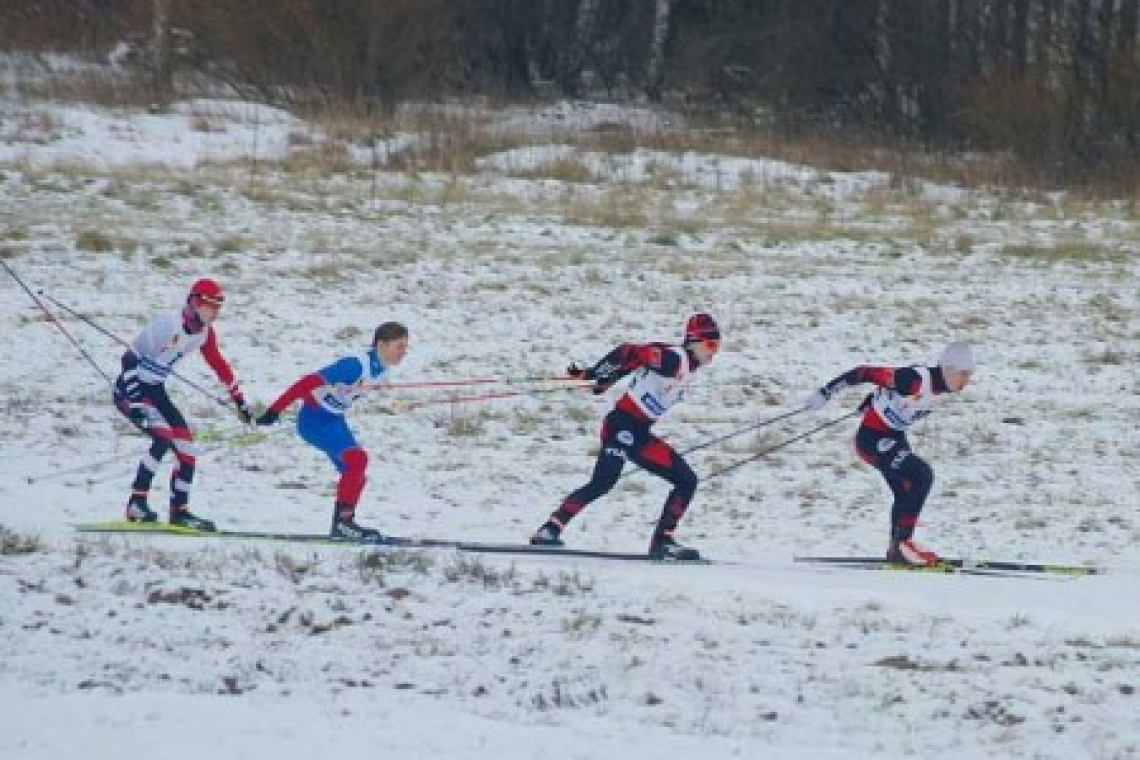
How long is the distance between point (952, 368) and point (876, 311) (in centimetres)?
966

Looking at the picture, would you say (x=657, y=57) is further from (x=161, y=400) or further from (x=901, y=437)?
(x=161, y=400)

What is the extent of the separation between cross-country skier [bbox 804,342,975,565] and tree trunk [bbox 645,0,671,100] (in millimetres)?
33871

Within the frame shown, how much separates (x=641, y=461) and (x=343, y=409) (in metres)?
1.89

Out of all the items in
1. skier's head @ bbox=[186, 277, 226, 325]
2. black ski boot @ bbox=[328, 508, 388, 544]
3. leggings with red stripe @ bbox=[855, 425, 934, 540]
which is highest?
skier's head @ bbox=[186, 277, 226, 325]

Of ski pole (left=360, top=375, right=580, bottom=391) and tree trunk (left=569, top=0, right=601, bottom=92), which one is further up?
tree trunk (left=569, top=0, right=601, bottom=92)

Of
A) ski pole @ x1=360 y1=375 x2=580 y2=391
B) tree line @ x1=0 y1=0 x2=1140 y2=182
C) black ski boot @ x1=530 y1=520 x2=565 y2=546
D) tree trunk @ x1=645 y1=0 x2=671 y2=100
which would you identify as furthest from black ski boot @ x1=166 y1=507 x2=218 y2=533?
tree trunk @ x1=645 y1=0 x2=671 y2=100

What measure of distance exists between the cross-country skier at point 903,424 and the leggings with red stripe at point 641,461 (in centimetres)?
100

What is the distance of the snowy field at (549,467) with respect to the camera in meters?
8.95

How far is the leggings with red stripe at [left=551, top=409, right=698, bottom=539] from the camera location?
1292 cm

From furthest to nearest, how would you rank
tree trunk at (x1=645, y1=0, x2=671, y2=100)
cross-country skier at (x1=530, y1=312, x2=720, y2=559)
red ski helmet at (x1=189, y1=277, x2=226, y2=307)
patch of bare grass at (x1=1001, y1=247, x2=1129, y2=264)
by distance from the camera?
tree trunk at (x1=645, y1=0, x2=671, y2=100) < patch of bare grass at (x1=1001, y1=247, x2=1129, y2=264) < red ski helmet at (x1=189, y1=277, x2=226, y2=307) < cross-country skier at (x1=530, y1=312, x2=720, y2=559)

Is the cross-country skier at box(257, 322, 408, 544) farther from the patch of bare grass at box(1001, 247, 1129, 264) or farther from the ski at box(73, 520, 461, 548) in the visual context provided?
the patch of bare grass at box(1001, 247, 1129, 264)

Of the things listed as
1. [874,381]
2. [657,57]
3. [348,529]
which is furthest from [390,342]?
[657,57]

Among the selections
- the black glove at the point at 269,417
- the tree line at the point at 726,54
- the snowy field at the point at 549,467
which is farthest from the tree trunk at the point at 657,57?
the black glove at the point at 269,417

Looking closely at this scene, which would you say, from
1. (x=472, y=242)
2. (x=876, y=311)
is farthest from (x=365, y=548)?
(x=472, y=242)
